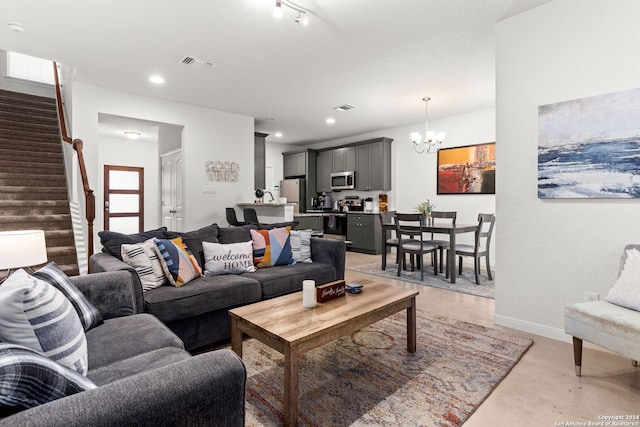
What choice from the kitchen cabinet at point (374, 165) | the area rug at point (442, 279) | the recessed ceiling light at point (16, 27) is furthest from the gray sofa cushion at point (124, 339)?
the kitchen cabinet at point (374, 165)

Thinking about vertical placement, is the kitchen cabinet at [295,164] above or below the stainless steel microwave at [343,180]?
above

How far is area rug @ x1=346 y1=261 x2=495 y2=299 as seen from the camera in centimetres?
384

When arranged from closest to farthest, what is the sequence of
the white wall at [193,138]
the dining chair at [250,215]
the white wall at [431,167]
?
the white wall at [193,138] → the dining chair at [250,215] → the white wall at [431,167]

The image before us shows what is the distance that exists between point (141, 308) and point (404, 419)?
5.33 feet

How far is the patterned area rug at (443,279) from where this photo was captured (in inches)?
151

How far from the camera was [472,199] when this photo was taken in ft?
18.3

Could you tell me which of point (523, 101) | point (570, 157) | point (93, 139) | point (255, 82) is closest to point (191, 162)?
point (93, 139)

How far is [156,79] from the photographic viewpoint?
13.4 ft

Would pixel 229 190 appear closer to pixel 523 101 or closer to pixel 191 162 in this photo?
pixel 191 162

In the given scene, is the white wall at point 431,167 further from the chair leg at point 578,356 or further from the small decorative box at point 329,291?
the small decorative box at point 329,291

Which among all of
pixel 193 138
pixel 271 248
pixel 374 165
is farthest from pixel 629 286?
pixel 193 138

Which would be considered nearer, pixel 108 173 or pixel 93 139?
pixel 93 139

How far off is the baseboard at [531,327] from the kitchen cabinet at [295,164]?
5716 millimetres

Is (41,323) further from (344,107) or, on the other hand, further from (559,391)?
(344,107)
